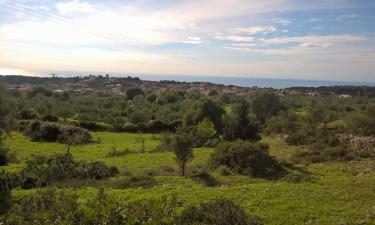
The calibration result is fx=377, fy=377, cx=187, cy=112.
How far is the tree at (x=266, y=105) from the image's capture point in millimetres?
65188

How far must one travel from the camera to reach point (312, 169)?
20969 millimetres

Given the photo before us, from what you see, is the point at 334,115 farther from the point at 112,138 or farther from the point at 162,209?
the point at 162,209

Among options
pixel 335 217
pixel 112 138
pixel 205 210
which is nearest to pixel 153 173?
pixel 335 217

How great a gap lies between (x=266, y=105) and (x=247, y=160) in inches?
1803

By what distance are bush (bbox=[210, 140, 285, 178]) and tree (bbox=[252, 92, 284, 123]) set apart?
4322 cm

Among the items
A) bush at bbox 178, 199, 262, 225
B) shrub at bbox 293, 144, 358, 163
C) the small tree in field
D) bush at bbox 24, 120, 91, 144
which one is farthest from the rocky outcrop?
bush at bbox 24, 120, 91, 144

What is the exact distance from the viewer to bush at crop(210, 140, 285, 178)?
20.0 metres

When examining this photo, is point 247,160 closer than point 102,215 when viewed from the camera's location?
No

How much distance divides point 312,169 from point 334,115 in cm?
3682

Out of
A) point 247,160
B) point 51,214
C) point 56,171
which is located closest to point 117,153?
point 56,171

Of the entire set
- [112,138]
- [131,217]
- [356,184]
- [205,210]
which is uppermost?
[131,217]

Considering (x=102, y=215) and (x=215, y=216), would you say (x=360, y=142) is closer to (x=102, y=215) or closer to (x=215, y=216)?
(x=215, y=216)

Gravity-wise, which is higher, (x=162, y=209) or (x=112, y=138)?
(x=162, y=209)

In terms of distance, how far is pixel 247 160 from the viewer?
2081 centimetres
